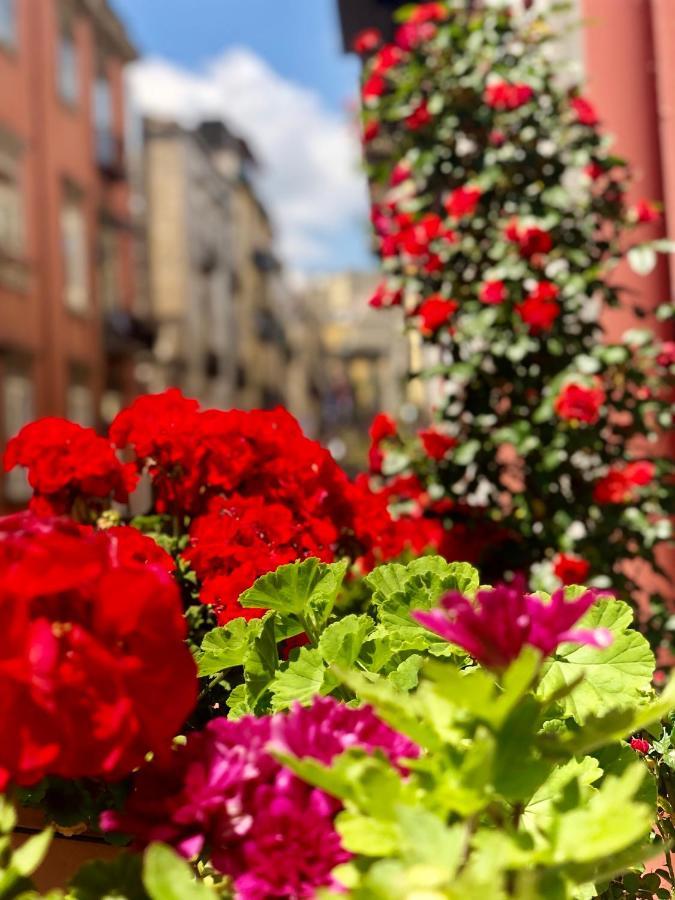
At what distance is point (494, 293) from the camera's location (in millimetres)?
3168

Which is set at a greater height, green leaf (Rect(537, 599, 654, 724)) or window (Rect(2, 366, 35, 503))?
window (Rect(2, 366, 35, 503))

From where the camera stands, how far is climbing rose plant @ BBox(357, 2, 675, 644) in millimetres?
3074

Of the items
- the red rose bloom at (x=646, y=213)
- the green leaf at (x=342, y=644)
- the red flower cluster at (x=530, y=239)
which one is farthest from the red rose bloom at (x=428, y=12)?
the green leaf at (x=342, y=644)

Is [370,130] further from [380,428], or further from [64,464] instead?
[64,464]

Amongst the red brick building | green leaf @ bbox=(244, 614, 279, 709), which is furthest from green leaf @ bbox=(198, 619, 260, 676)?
the red brick building

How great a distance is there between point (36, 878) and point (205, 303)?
27099 millimetres

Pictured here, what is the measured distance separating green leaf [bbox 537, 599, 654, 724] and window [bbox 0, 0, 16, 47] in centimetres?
1499

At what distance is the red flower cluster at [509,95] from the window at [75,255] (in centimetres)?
1403

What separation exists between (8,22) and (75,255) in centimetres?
390

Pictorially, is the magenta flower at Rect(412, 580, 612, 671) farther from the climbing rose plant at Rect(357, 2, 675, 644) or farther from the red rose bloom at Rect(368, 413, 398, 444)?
the red rose bloom at Rect(368, 413, 398, 444)

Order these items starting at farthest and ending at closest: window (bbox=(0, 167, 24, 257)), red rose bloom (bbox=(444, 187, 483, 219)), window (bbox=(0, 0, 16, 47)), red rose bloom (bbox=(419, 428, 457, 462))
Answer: window (bbox=(0, 167, 24, 257)), window (bbox=(0, 0, 16, 47)), red rose bloom (bbox=(444, 187, 483, 219)), red rose bloom (bbox=(419, 428, 457, 462))

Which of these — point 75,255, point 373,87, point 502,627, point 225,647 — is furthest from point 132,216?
point 502,627

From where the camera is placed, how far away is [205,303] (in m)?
27.6

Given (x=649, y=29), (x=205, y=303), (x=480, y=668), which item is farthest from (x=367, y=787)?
(x=205, y=303)
